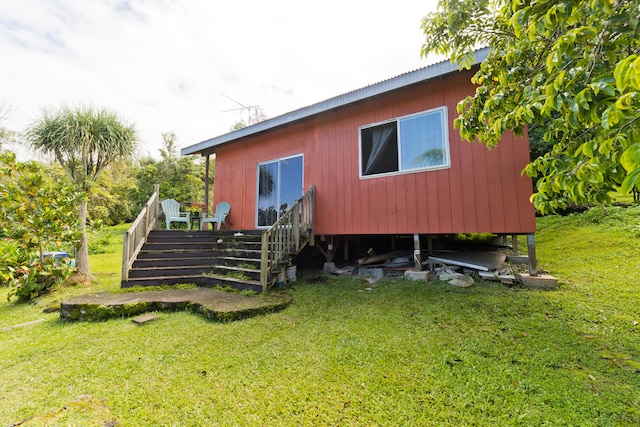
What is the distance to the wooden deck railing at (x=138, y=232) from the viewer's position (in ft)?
15.3

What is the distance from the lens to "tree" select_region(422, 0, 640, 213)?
142 cm

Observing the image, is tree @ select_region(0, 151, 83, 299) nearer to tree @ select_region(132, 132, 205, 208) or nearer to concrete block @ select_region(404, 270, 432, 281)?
concrete block @ select_region(404, 270, 432, 281)

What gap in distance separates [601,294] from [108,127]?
30.9ft

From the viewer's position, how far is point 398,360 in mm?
2291

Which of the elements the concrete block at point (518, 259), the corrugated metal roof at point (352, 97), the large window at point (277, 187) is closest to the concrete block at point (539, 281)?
the concrete block at point (518, 259)

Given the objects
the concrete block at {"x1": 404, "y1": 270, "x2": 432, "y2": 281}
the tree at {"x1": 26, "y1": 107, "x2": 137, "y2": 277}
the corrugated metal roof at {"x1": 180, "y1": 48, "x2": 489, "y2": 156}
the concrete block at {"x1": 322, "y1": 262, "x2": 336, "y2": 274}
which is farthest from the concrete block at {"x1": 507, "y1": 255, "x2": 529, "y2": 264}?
the tree at {"x1": 26, "y1": 107, "x2": 137, "y2": 277}

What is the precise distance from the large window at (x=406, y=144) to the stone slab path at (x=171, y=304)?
3.00 meters

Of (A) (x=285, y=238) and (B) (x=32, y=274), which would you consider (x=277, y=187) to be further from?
(B) (x=32, y=274)

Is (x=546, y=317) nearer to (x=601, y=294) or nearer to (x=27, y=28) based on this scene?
(x=601, y=294)

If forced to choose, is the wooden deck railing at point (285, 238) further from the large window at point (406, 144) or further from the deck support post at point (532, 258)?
the deck support post at point (532, 258)

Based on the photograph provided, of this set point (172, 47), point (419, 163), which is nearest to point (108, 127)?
point (172, 47)

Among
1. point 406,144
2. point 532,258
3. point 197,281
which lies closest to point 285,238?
point 197,281

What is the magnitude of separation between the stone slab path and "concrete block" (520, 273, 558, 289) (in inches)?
139

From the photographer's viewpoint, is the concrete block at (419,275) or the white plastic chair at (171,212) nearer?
the concrete block at (419,275)
